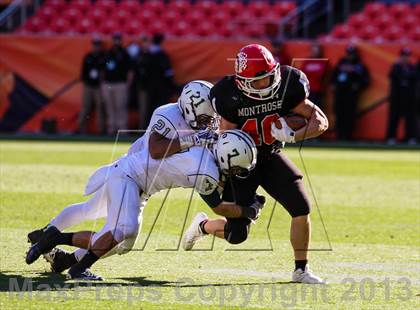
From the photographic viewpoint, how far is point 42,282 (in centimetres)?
646

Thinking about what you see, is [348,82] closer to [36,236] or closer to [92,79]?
[92,79]

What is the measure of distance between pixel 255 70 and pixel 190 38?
46.7 feet

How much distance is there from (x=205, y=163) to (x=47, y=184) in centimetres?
568

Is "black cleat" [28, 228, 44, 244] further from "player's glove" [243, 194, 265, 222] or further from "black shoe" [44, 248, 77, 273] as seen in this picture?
"player's glove" [243, 194, 265, 222]

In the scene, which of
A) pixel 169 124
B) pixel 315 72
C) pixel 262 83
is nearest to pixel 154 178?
pixel 169 124

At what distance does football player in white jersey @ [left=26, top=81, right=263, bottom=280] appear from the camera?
21.5 ft

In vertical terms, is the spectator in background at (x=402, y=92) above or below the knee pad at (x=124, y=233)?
below

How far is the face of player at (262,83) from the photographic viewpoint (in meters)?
6.72

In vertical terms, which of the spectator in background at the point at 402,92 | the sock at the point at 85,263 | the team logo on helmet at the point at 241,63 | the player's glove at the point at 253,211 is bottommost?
the spectator in background at the point at 402,92

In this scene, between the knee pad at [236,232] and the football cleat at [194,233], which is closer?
the knee pad at [236,232]

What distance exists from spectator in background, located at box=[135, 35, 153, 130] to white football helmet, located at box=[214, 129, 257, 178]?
12894mm

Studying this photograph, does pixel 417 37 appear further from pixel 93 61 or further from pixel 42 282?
pixel 42 282

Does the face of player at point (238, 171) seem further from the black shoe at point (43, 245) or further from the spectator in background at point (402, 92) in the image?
the spectator in background at point (402, 92)

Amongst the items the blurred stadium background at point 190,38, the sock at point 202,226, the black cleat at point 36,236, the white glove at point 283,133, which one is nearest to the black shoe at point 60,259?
the black cleat at point 36,236
